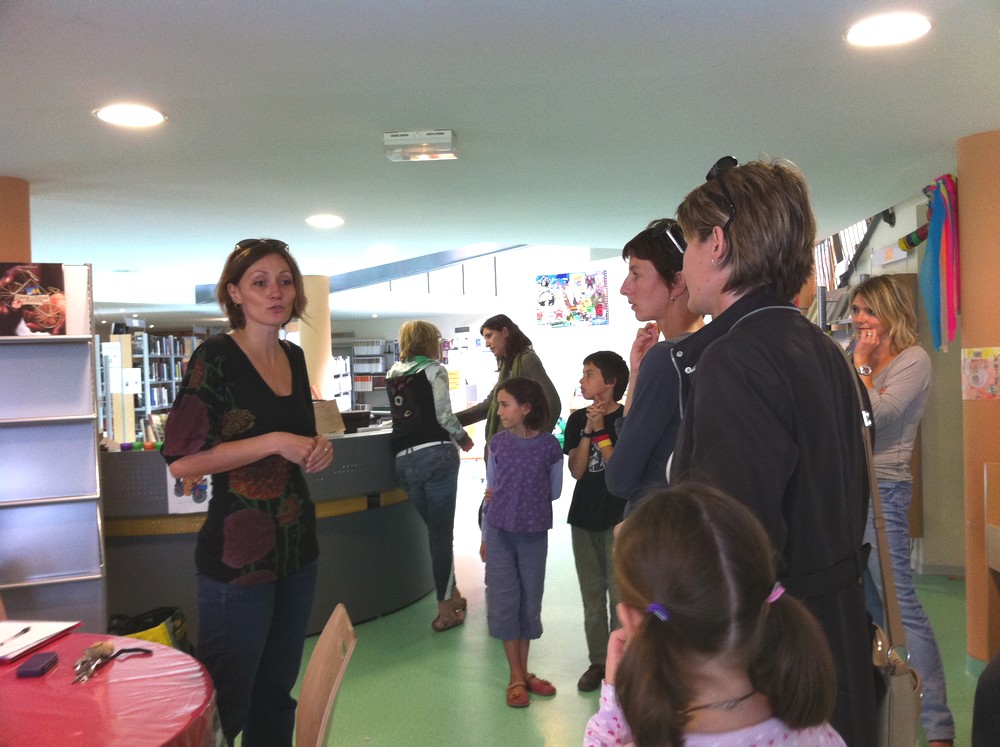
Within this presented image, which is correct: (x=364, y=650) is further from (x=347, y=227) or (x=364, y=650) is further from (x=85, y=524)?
(x=347, y=227)

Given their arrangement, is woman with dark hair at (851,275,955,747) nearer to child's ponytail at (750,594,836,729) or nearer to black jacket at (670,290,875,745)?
black jacket at (670,290,875,745)

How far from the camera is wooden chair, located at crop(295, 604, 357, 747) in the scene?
1590 mm

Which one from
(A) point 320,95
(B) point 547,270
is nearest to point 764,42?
(A) point 320,95

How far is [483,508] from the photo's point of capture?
3760mm

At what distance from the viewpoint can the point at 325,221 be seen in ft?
20.5

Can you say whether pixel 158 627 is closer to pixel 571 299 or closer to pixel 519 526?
pixel 519 526

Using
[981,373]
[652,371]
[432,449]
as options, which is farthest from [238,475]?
[981,373]

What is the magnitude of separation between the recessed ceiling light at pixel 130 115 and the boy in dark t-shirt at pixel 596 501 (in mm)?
2059

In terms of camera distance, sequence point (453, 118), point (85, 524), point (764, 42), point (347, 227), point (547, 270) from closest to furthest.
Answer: point (764, 42), point (453, 118), point (85, 524), point (347, 227), point (547, 270)

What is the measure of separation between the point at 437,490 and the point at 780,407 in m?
3.39

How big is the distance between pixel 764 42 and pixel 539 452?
1819 millimetres

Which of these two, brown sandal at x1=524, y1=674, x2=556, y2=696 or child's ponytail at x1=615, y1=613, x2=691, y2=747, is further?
brown sandal at x1=524, y1=674, x2=556, y2=696

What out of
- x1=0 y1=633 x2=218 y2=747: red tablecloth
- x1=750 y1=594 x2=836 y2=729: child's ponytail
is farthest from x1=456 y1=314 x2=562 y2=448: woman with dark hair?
x1=750 y1=594 x2=836 y2=729: child's ponytail

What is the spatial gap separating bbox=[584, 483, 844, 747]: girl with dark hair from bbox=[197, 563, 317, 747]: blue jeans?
1310 millimetres
